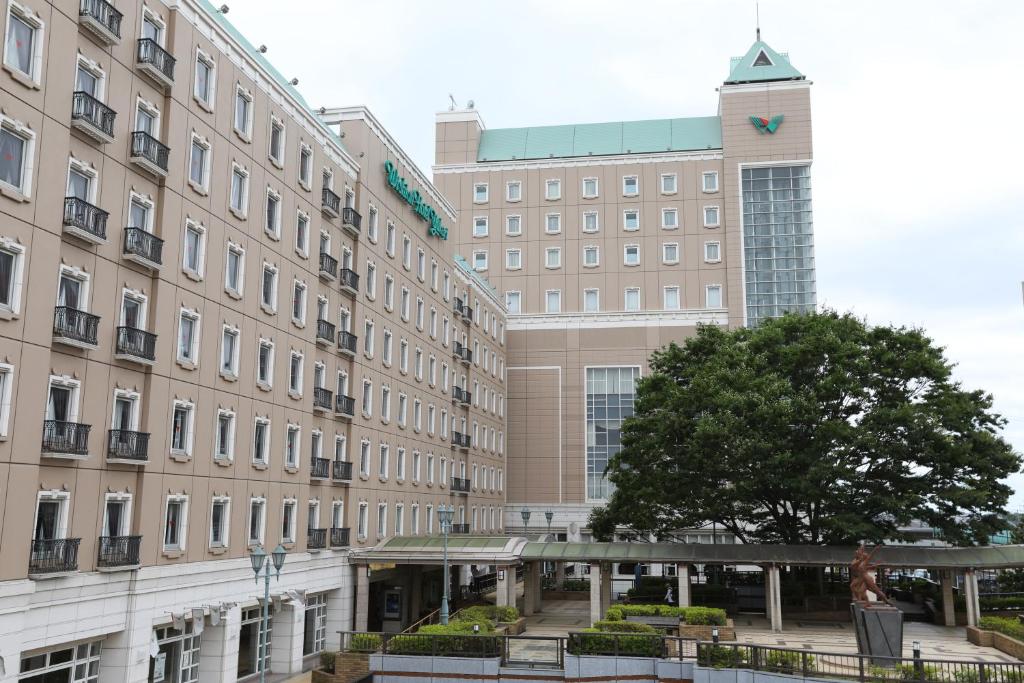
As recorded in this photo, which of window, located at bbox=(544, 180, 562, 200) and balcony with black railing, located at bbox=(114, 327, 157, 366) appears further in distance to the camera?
window, located at bbox=(544, 180, 562, 200)

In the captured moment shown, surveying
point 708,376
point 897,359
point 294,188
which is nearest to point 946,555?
point 897,359

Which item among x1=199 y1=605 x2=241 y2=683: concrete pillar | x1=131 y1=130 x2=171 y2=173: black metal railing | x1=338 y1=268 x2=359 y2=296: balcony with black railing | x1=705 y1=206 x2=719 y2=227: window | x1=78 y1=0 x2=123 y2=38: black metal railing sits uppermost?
x1=705 y1=206 x2=719 y2=227: window

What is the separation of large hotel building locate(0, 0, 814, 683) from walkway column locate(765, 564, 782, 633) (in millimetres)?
18920

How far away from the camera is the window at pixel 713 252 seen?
3100 inches

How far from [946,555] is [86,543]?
121 ft

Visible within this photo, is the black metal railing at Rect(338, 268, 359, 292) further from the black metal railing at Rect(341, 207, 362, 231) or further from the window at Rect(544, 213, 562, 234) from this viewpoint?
the window at Rect(544, 213, 562, 234)

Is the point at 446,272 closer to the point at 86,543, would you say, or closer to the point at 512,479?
the point at 512,479

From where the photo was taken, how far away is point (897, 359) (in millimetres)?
44469

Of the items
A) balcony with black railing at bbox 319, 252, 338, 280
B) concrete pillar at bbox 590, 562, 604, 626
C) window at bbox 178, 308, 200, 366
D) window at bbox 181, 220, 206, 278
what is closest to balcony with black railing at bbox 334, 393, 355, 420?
balcony with black railing at bbox 319, 252, 338, 280

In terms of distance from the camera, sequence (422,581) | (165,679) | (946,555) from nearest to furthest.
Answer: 1. (165,679)
2. (946,555)
3. (422,581)

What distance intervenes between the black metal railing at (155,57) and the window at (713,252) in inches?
2230

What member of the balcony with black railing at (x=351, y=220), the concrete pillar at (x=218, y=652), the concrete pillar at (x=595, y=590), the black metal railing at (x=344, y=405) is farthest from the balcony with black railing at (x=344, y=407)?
the concrete pillar at (x=595, y=590)

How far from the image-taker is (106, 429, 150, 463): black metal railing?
26438mm

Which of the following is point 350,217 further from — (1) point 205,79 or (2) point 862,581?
(2) point 862,581
